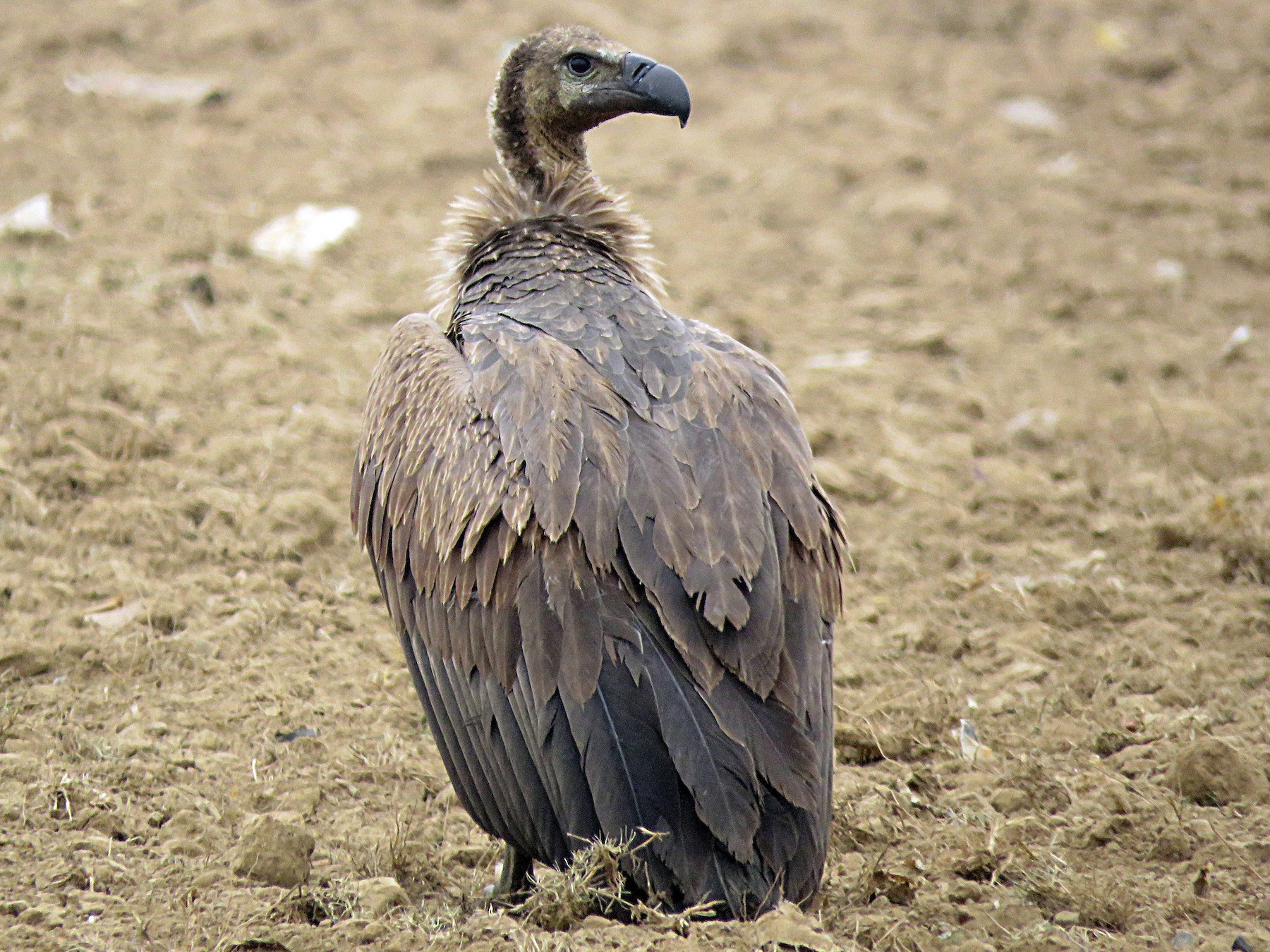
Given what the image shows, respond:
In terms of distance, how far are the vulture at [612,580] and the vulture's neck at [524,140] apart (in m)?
0.59

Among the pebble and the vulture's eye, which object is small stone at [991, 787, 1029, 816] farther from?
the pebble

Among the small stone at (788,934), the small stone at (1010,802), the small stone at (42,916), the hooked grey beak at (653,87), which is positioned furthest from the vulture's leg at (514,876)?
the hooked grey beak at (653,87)

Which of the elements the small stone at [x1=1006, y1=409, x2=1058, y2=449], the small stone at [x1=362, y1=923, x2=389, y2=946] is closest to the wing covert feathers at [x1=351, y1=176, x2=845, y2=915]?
the small stone at [x1=362, y1=923, x2=389, y2=946]

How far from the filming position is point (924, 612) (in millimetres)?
5941

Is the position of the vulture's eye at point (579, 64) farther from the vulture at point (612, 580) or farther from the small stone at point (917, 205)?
the small stone at point (917, 205)

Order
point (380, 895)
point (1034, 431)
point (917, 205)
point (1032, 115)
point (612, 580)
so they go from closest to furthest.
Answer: point (612, 580), point (380, 895), point (1034, 431), point (917, 205), point (1032, 115)

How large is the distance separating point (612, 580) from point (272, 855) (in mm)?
1295

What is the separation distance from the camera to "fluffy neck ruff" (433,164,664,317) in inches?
206

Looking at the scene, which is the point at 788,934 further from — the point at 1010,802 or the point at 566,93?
the point at 566,93

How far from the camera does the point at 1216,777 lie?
4.63 meters

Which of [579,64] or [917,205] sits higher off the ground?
[579,64]

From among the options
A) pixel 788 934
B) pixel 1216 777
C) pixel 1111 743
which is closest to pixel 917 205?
pixel 1111 743

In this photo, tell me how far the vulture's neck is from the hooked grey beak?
1.15 ft

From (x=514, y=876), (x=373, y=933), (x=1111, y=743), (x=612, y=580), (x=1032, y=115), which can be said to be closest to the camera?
(x=373, y=933)
